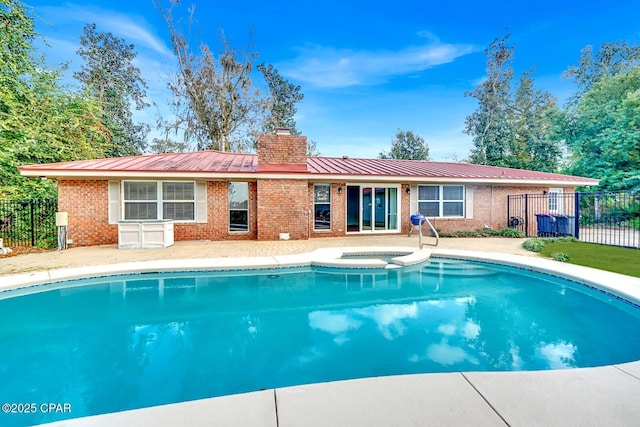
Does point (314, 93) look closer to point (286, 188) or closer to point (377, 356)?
point (286, 188)

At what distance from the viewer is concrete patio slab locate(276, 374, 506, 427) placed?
6.50 feet

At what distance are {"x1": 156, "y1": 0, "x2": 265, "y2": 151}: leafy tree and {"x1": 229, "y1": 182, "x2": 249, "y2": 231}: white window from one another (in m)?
11.3

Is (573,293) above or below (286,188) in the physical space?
below

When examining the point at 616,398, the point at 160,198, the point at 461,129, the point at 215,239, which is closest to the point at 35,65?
the point at 160,198

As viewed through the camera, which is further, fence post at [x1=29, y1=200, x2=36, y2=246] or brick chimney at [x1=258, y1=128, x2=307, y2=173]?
brick chimney at [x1=258, y1=128, x2=307, y2=173]

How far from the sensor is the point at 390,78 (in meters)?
19.0

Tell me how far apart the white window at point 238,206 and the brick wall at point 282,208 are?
2.29ft

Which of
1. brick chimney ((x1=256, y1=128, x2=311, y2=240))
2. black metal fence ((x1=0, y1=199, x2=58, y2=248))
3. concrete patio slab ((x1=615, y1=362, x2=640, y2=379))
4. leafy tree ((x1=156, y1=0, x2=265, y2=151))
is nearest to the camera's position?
concrete patio slab ((x1=615, y1=362, x2=640, y2=379))

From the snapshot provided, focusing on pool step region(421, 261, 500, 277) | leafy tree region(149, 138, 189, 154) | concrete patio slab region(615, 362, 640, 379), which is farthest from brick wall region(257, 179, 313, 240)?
leafy tree region(149, 138, 189, 154)

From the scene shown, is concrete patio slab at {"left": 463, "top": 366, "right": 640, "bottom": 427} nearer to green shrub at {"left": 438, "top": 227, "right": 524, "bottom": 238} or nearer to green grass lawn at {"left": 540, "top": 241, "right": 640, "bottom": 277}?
green grass lawn at {"left": 540, "top": 241, "right": 640, "bottom": 277}

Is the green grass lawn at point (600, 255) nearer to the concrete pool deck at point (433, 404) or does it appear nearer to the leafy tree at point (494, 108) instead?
the concrete pool deck at point (433, 404)

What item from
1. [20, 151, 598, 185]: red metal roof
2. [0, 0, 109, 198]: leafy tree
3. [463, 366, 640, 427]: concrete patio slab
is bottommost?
[463, 366, 640, 427]: concrete patio slab

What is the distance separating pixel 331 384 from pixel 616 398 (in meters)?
2.17

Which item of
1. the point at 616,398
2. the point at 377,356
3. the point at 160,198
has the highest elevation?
the point at 160,198
